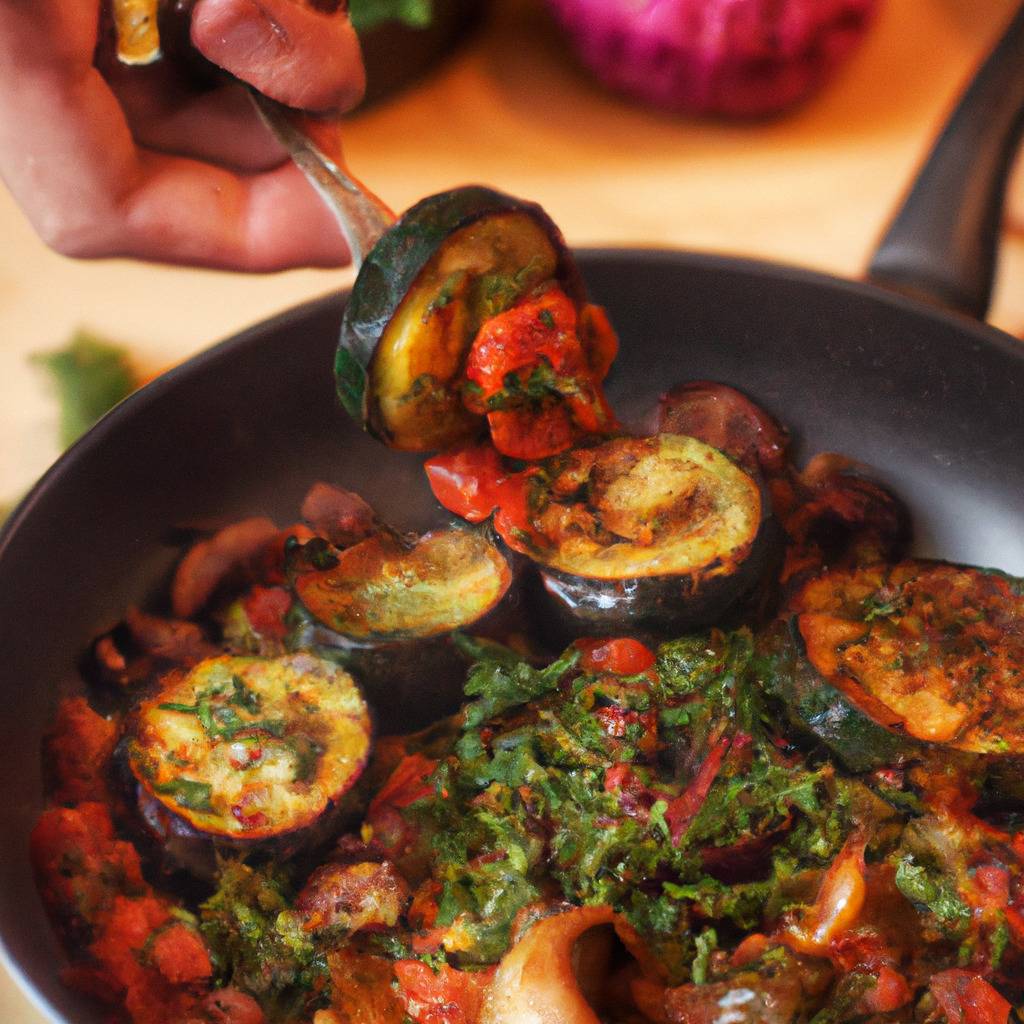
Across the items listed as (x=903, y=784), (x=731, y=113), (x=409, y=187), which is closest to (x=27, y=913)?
(x=903, y=784)

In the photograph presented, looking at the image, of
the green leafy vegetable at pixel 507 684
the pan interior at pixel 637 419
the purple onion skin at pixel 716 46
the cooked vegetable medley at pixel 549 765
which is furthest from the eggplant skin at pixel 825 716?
the purple onion skin at pixel 716 46

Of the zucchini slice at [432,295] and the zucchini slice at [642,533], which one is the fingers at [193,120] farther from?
the zucchini slice at [642,533]

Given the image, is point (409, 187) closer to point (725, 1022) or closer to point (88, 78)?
point (88, 78)

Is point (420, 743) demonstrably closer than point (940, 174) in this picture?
Yes

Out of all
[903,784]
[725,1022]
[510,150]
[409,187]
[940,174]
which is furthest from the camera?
[510,150]

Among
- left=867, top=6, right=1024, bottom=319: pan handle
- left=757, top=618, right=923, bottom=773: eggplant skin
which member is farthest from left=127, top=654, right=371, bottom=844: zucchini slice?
left=867, top=6, right=1024, bottom=319: pan handle

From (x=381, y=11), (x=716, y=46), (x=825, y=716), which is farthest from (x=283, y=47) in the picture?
(x=716, y=46)
